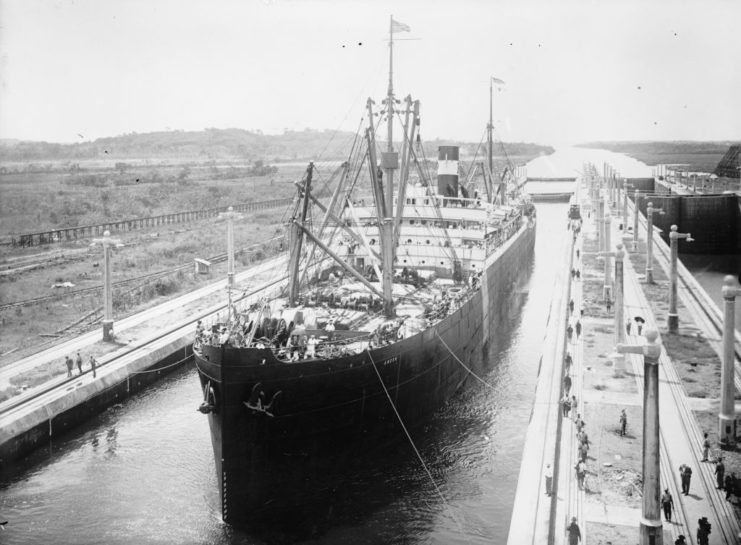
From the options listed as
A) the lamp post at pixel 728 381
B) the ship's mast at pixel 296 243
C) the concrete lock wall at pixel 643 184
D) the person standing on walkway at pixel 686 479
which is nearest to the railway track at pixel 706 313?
the lamp post at pixel 728 381

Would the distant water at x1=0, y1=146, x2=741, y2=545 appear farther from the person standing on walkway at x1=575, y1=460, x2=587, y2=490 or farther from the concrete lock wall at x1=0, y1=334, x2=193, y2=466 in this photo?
the person standing on walkway at x1=575, y1=460, x2=587, y2=490

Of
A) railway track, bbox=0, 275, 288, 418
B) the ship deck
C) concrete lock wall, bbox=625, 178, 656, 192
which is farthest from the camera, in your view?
concrete lock wall, bbox=625, 178, 656, 192

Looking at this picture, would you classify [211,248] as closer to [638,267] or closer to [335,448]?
[638,267]

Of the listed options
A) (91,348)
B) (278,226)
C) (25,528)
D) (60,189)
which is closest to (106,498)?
(25,528)

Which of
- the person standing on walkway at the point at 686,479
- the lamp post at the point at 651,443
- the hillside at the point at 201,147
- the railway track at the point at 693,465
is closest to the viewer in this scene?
the lamp post at the point at 651,443

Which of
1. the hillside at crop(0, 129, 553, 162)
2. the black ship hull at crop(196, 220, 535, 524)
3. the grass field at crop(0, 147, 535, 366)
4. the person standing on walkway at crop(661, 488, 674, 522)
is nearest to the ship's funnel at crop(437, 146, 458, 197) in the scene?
the grass field at crop(0, 147, 535, 366)

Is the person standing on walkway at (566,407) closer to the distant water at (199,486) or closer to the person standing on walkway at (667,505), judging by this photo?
the distant water at (199,486)
